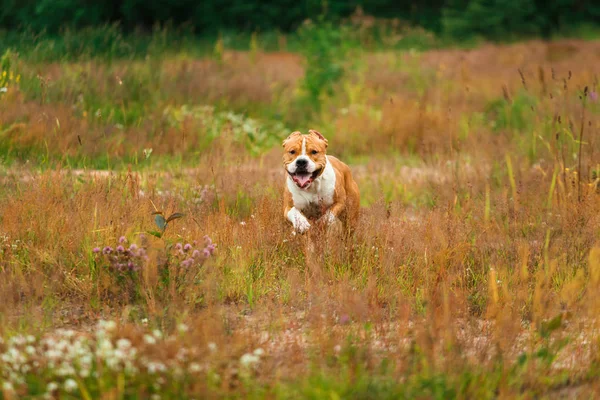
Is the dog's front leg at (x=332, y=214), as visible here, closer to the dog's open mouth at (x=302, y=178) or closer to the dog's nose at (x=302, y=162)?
the dog's open mouth at (x=302, y=178)

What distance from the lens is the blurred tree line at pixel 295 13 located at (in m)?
28.2

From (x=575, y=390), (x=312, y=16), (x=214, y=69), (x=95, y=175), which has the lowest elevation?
(x=575, y=390)

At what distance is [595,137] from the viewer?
777 cm

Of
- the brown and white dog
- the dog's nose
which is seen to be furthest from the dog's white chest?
the dog's nose

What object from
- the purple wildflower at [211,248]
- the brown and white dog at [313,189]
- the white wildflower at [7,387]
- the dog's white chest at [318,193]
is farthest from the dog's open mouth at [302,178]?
the white wildflower at [7,387]

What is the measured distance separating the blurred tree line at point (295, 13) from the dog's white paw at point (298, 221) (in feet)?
74.4

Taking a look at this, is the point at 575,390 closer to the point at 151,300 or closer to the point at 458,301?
the point at 458,301

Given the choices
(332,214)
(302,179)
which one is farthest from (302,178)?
(332,214)

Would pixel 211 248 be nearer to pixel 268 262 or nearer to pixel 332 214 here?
pixel 268 262

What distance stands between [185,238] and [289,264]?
0.81 meters

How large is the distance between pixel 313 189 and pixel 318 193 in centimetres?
5

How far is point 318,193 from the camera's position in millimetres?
5922

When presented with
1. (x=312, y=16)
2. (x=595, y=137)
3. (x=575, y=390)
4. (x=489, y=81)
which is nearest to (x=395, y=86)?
(x=489, y=81)

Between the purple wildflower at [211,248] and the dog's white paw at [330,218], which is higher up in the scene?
the dog's white paw at [330,218]
